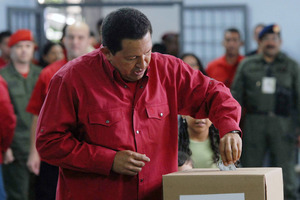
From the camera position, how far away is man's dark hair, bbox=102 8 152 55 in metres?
2.44

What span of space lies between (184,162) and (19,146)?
338 cm

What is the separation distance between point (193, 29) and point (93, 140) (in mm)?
7351

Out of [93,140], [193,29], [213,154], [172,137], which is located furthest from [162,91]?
[193,29]

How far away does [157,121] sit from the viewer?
264 centimetres

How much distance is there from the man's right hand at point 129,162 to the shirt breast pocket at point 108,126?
7cm

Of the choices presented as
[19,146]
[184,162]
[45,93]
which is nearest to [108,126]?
[184,162]

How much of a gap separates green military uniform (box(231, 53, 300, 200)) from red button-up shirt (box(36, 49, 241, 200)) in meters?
4.11

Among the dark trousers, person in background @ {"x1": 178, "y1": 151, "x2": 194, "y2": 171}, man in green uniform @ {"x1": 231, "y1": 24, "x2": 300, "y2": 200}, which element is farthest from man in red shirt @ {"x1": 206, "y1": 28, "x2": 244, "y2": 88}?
person in background @ {"x1": 178, "y1": 151, "x2": 194, "y2": 171}

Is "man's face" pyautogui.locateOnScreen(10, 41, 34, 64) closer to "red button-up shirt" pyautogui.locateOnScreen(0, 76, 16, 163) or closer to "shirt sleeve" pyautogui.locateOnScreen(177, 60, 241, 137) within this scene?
"red button-up shirt" pyautogui.locateOnScreen(0, 76, 16, 163)

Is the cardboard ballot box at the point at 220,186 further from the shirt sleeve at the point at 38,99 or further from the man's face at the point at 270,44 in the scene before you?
the man's face at the point at 270,44

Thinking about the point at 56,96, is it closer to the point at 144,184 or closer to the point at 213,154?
the point at 144,184

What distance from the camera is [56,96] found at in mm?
2602

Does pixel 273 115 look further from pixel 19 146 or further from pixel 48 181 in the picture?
pixel 48 181

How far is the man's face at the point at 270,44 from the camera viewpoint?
6.79 metres
